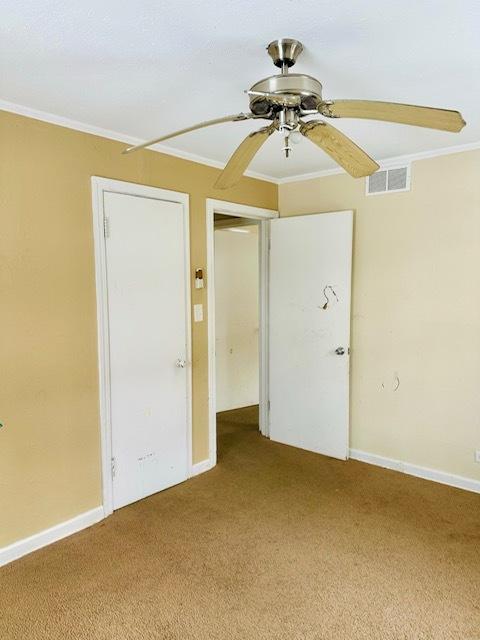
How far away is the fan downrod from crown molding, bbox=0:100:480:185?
1267mm

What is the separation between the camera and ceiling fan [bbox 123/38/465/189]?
1445 mm

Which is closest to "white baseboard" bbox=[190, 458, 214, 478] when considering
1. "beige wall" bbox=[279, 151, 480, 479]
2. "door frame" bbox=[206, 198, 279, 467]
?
"door frame" bbox=[206, 198, 279, 467]

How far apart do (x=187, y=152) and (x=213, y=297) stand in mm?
1067

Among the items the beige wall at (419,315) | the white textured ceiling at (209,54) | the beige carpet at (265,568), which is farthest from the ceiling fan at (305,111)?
the beige carpet at (265,568)

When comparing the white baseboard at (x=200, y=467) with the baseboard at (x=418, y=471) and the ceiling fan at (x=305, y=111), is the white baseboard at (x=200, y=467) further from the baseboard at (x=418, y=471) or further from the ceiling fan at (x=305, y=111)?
the ceiling fan at (x=305, y=111)

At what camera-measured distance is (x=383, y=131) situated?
2621mm

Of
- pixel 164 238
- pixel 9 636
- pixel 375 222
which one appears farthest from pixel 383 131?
pixel 9 636

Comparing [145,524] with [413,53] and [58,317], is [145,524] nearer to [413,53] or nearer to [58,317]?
[58,317]

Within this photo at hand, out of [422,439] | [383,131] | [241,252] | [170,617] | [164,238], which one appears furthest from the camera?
[241,252]

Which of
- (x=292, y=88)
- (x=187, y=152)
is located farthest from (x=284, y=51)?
(x=187, y=152)

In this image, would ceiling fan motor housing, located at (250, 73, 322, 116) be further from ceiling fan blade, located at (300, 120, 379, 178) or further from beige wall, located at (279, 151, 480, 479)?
beige wall, located at (279, 151, 480, 479)

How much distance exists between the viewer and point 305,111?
163cm

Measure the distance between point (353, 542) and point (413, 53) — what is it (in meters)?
2.43

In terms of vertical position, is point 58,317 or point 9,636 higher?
point 58,317
